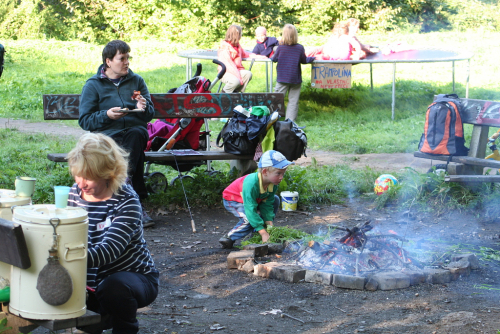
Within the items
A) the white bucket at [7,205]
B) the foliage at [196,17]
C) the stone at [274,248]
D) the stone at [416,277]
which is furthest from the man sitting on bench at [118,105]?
the foliage at [196,17]

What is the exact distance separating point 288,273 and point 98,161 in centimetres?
199

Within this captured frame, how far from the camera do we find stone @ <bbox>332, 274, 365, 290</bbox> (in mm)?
4016

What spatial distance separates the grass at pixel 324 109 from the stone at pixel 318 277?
242 centimetres

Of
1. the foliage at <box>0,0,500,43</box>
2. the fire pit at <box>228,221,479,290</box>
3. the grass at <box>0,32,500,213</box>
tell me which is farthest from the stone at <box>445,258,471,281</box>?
the foliage at <box>0,0,500,43</box>

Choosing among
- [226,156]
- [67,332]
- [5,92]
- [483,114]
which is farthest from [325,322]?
[5,92]

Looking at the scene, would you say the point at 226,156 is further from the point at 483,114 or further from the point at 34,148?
the point at 34,148

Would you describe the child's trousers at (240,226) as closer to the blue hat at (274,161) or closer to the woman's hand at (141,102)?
the blue hat at (274,161)

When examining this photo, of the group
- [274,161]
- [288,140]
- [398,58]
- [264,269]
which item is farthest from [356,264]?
[398,58]

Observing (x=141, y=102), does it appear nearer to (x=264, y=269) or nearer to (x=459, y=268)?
(x=264, y=269)

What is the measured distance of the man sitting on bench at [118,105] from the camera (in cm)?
528

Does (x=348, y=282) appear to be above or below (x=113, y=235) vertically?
below

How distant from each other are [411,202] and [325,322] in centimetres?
319

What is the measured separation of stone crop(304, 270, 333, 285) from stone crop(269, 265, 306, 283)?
0.04m

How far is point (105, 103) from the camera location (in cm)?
540
